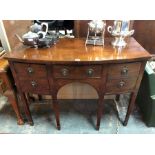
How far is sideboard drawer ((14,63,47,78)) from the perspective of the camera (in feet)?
3.83

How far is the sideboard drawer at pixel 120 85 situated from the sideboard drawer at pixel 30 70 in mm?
528

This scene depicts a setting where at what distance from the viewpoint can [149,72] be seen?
1.36 metres

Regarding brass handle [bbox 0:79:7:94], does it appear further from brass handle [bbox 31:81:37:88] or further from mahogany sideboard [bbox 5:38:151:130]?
brass handle [bbox 31:81:37:88]

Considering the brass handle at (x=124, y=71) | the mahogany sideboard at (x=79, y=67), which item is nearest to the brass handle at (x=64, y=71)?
the mahogany sideboard at (x=79, y=67)

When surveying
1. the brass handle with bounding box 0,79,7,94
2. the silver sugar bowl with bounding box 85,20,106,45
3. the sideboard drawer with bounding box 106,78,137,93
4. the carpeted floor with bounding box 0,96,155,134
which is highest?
the silver sugar bowl with bounding box 85,20,106,45

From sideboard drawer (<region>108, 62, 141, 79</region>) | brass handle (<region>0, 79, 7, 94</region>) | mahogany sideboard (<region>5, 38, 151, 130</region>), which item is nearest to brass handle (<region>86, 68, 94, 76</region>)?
mahogany sideboard (<region>5, 38, 151, 130</region>)

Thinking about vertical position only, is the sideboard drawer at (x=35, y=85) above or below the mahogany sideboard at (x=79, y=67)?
below

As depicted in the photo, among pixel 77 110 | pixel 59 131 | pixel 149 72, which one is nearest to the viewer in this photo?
pixel 149 72

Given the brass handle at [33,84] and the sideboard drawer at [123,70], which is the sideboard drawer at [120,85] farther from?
the brass handle at [33,84]

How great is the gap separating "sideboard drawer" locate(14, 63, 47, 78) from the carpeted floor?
66 cm

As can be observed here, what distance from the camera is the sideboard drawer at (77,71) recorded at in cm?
115
